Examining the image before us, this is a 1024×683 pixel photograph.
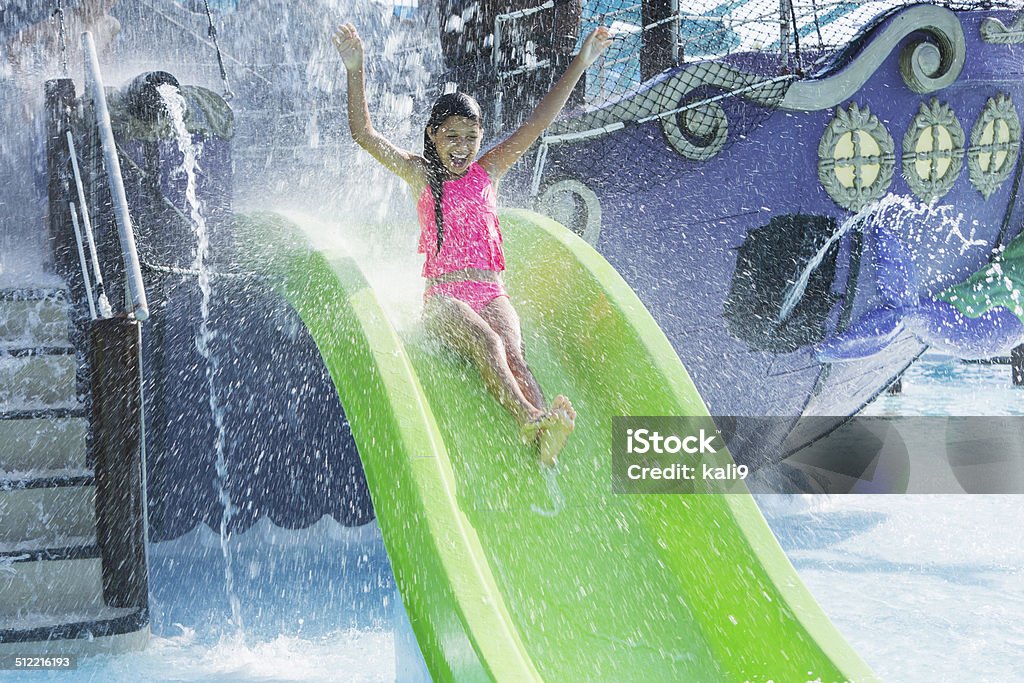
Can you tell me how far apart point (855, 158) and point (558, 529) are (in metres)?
2.90

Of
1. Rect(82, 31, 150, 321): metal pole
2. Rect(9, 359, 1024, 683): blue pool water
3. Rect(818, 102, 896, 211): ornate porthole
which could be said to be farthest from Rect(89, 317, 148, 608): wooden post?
Rect(818, 102, 896, 211): ornate porthole

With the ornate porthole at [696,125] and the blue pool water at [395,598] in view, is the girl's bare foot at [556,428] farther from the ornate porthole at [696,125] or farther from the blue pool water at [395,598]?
the ornate porthole at [696,125]

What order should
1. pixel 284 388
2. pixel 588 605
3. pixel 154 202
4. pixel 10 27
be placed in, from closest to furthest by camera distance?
pixel 588 605 < pixel 154 202 < pixel 284 388 < pixel 10 27

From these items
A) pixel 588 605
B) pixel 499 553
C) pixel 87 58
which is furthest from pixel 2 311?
pixel 588 605

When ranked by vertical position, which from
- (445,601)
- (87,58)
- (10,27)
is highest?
(10,27)

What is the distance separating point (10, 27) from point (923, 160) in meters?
5.97

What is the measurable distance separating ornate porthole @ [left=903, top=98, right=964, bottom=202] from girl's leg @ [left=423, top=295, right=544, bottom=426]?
2844 millimetres

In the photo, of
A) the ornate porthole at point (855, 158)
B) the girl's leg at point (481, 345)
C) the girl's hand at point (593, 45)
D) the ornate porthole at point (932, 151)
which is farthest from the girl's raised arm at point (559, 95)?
the ornate porthole at point (932, 151)

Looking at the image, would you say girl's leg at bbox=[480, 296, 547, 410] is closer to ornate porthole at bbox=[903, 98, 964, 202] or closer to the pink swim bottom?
the pink swim bottom

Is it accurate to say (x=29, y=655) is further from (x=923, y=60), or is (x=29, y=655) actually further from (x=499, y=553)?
(x=923, y=60)

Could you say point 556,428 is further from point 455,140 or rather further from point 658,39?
point 658,39

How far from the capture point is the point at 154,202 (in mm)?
4012

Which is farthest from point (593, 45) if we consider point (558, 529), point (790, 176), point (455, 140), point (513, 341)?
point (790, 176)

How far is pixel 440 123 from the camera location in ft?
10.2
